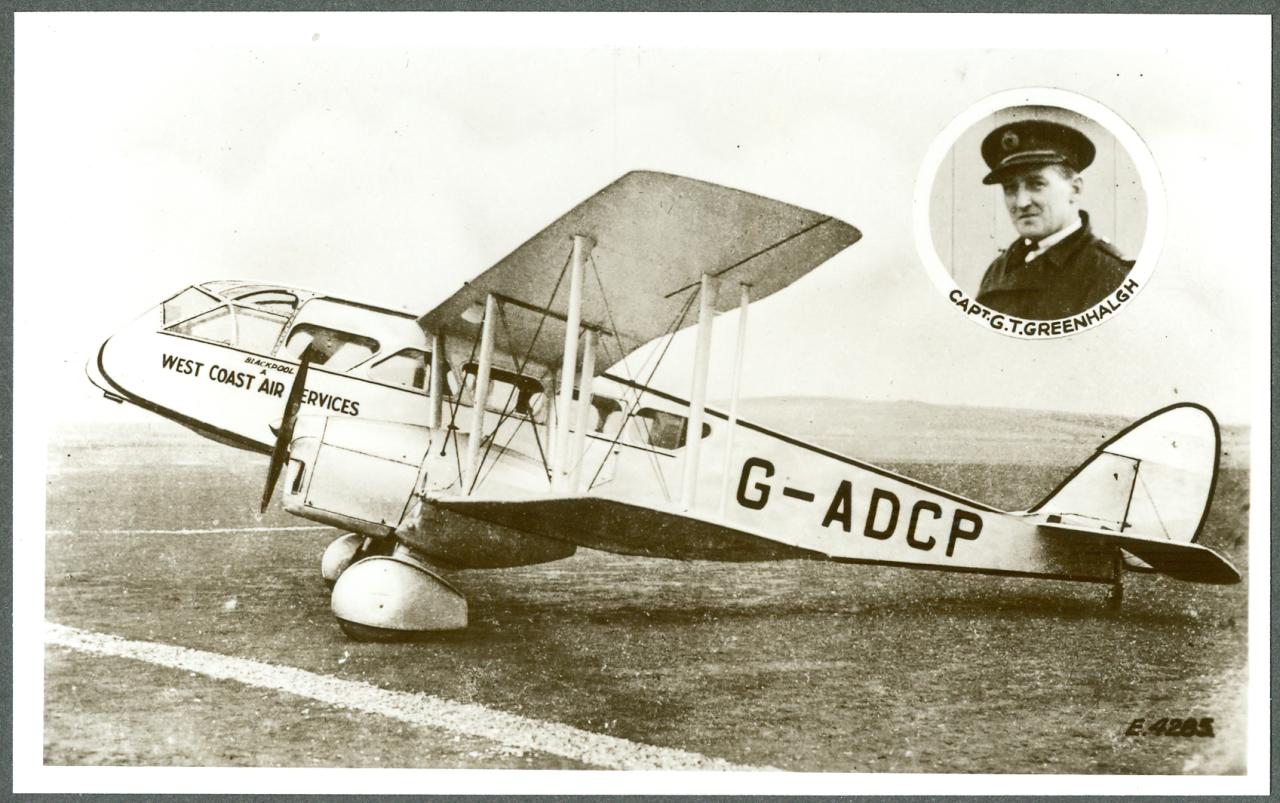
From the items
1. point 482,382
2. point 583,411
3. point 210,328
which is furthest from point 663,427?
point 210,328

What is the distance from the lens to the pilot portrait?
422 centimetres

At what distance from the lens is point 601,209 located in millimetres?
3174

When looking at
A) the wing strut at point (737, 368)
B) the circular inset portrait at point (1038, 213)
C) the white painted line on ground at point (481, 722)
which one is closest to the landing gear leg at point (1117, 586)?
the circular inset portrait at point (1038, 213)

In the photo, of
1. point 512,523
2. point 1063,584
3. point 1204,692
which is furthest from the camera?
point 1063,584

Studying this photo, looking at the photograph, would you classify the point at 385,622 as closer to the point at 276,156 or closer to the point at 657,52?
the point at 276,156

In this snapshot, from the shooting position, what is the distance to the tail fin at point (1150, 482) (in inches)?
164

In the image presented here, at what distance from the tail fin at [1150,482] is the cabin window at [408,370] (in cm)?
284

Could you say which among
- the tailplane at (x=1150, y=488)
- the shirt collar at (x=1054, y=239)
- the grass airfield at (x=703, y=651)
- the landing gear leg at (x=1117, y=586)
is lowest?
the grass airfield at (x=703, y=651)

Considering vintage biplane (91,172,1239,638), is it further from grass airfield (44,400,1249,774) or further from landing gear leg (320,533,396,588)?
grass airfield (44,400,1249,774)

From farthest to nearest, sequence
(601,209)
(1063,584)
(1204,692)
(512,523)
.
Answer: (1063,584), (1204,692), (512,523), (601,209)

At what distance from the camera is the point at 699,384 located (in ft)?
11.4

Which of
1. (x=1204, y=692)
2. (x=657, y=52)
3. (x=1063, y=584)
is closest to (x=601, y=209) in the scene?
(x=657, y=52)

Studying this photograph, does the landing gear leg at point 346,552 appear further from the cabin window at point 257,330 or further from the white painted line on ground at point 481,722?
A: the cabin window at point 257,330

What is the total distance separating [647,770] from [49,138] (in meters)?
3.63
